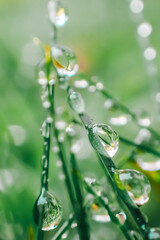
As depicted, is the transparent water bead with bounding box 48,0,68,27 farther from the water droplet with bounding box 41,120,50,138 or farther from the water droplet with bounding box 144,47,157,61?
the water droplet with bounding box 144,47,157,61

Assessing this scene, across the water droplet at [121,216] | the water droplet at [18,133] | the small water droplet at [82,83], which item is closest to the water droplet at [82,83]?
the small water droplet at [82,83]

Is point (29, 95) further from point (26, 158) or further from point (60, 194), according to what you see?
point (60, 194)

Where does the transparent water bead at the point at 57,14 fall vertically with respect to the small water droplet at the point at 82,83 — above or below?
above

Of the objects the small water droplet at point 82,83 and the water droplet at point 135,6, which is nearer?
the small water droplet at point 82,83

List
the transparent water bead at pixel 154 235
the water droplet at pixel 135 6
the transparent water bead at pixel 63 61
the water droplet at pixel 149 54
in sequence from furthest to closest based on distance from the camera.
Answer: the water droplet at pixel 135 6 → the water droplet at pixel 149 54 → the transparent water bead at pixel 63 61 → the transparent water bead at pixel 154 235

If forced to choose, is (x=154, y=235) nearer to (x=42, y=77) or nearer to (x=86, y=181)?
(x=86, y=181)

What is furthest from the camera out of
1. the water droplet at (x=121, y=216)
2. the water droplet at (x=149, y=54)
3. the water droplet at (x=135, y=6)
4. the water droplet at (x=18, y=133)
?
the water droplet at (x=135, y=6)

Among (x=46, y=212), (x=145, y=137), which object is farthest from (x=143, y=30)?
(x=46, y=212)

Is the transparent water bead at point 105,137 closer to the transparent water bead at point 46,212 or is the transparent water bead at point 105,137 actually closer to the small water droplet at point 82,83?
the transparent water bead at point 46,212

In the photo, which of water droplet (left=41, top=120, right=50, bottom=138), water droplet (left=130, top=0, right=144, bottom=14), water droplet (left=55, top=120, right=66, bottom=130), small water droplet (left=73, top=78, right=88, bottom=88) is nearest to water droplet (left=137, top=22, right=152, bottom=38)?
A: water droplet (left=130, top=0, right=144, bottom=14)
